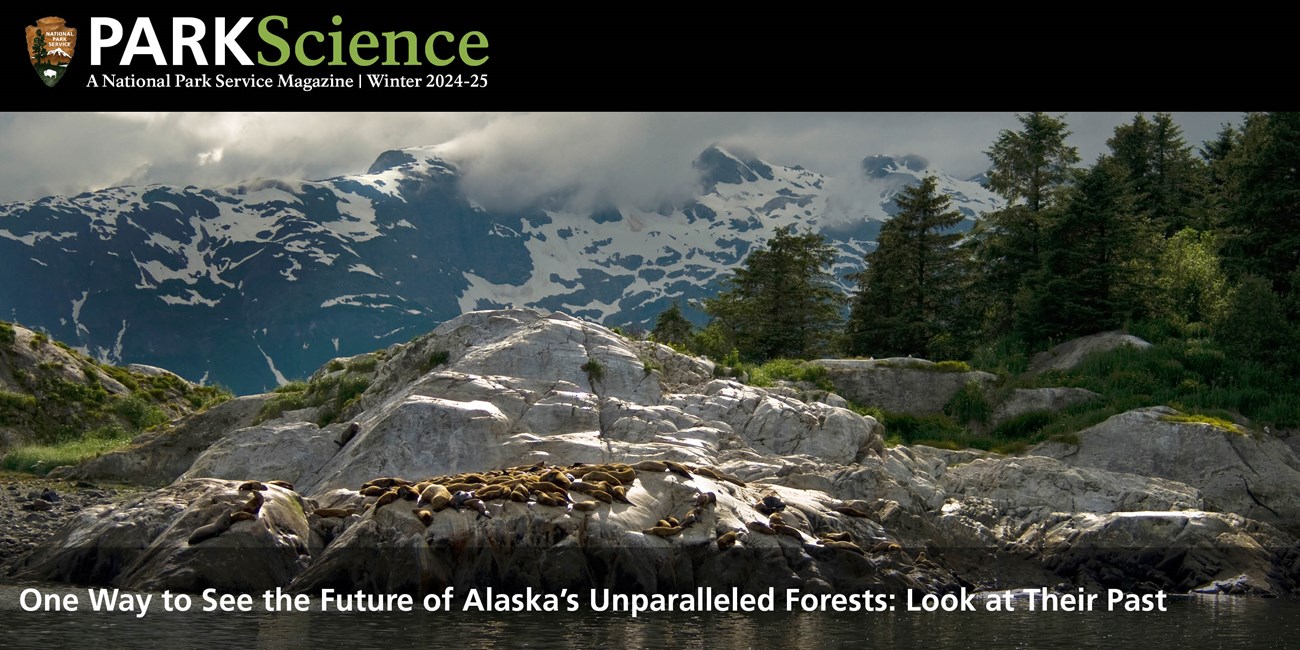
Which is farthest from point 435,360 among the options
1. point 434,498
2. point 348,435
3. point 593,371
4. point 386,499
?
point 434,498

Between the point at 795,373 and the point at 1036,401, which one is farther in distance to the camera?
the point at 1036,401

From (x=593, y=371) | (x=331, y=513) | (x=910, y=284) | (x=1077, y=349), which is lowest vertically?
(x=331, y=513)

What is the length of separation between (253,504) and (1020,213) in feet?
137

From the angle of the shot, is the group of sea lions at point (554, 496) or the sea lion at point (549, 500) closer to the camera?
the group of sea lions at point (554, 496)

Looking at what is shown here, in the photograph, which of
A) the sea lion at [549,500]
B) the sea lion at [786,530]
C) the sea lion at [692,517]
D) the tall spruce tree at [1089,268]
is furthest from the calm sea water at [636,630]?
the tall spruce tree at [1089,268]

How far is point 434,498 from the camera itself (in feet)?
73.1

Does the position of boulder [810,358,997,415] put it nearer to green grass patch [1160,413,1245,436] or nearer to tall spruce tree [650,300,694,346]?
green grass patch [1160,413,1245,436]

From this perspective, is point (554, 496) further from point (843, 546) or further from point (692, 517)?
point (843, 546)

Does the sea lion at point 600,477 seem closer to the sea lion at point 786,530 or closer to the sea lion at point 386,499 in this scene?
the sea lion at point 786,530

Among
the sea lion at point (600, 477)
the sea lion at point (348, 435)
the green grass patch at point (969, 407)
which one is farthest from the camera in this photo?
the green grass patch at point (969, 407)

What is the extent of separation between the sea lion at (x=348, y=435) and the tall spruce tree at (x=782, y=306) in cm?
2738

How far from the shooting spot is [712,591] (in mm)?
22047

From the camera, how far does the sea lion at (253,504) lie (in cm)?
2227
